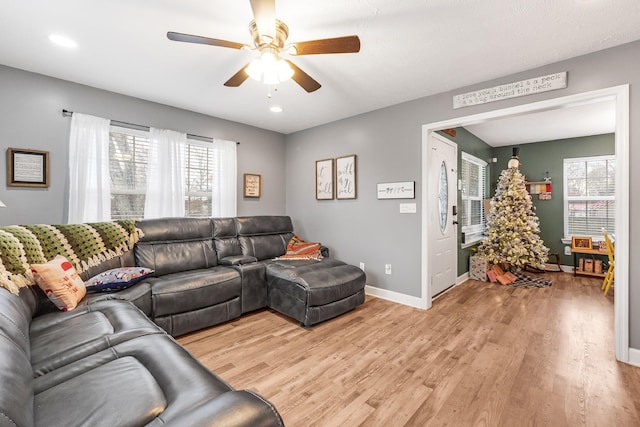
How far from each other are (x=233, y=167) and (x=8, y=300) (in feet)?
9.69

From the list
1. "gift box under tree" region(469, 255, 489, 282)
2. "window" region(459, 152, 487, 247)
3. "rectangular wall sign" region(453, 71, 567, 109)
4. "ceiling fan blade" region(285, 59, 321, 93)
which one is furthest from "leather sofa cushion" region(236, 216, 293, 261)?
"gift box under tree" region(469, 255, 489, 282)

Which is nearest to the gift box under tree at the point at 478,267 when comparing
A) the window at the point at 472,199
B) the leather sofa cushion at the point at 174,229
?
the window at the point at 472,199

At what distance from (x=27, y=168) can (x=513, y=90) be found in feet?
15.8

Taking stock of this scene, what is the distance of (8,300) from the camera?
1.52m

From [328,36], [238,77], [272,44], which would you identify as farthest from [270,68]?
[328,36]

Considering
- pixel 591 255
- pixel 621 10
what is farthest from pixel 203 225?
pixel 591 255

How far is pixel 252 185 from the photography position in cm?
455

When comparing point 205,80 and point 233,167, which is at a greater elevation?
point 205,80

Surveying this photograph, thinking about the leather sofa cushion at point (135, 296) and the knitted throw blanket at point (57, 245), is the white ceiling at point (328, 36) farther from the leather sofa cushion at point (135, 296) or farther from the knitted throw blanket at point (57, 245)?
the leather sofa cushion at point (135, 296)

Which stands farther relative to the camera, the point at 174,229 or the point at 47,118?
the point at 174,229

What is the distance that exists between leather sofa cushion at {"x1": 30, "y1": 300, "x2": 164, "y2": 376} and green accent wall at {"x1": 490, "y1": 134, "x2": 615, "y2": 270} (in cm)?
686

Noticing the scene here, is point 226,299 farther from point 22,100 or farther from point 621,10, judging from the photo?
point 621,10

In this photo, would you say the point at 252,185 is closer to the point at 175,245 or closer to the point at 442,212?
the point at 175,245

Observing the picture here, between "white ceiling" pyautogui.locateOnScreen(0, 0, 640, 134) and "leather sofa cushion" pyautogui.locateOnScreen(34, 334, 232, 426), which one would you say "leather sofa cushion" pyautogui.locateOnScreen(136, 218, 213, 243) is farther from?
"leather sofa cushion" pyautogui.locateOnScreen(34, 334, 232, 426)
